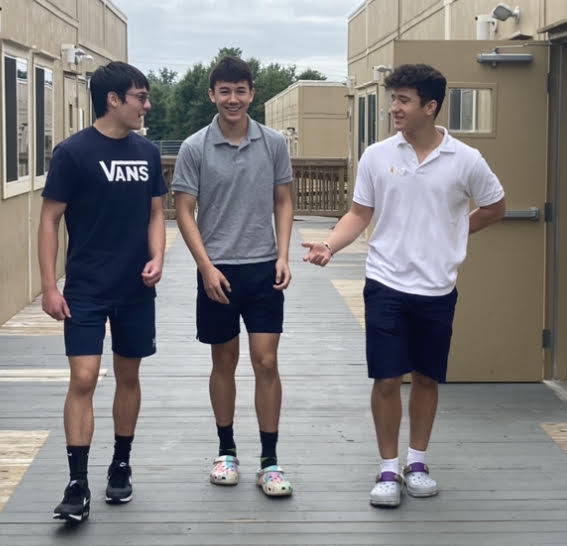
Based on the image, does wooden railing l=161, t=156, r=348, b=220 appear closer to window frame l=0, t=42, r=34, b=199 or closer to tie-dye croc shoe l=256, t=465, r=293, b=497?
window frame l=0, t=42, r=34, b=199

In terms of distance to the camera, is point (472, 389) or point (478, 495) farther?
point (472, 389)

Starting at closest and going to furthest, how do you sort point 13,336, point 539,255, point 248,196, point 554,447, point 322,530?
point 322,530 < point 248,196 < point 554,447 < point 539,255 < point 13,336

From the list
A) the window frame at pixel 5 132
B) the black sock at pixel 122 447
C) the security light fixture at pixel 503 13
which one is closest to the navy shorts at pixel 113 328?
the black sock at pixel 122 447

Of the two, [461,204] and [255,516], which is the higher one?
[461,204]

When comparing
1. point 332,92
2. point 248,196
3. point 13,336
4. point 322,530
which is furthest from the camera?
point 332,92

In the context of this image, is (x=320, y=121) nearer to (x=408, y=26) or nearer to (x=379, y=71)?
(x=379, y=71)

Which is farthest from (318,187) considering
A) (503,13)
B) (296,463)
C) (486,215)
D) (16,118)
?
(486,215)

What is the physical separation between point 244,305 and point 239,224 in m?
0.34

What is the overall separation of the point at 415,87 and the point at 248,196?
78 cm

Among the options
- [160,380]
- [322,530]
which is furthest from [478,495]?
[160,380]

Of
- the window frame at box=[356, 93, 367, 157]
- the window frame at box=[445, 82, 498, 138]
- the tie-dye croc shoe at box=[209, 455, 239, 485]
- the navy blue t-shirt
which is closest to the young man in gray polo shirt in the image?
the tie-dye croc shoe at box=[209, 455, 239, 485]

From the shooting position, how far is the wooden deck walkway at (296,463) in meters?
4.62

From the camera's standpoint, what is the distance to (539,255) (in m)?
7.28

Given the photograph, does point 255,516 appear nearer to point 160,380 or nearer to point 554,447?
point 554,447
